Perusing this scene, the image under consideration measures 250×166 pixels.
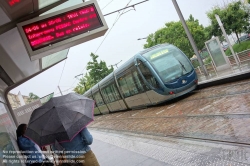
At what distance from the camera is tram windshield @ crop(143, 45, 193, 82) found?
12508 millimetres

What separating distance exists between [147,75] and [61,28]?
8.37m

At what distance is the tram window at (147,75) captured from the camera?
12.9m

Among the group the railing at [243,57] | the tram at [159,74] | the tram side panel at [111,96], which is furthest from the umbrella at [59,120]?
the tram side panel at [111,96]

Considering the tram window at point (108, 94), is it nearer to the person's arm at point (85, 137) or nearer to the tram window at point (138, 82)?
the tram window at point (138, 82)

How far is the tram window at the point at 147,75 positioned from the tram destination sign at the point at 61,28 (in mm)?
7585

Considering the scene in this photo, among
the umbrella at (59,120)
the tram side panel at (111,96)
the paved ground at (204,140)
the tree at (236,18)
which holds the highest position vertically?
the tree at (236,18)

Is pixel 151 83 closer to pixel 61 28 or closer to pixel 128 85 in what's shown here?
pixel 128 85

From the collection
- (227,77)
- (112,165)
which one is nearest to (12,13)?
(112,165)

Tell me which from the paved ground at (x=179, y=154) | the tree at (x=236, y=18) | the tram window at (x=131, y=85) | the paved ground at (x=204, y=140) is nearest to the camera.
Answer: the paved ground at (x=179, y=154)

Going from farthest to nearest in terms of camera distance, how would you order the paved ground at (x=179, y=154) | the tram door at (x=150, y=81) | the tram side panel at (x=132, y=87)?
the tram side panel at (x=132, y=87) < the tram door at (x=150, y=81) < the paved ground at (x=179, y=154)

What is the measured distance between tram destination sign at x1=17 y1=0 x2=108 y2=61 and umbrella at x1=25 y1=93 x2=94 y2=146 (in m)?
1.36

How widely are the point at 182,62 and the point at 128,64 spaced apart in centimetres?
357

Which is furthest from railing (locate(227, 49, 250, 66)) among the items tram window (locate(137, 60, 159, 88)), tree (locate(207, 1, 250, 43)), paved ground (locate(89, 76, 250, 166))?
tree (locate(207, 1, 250, 43))

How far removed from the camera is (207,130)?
634 centimetres
